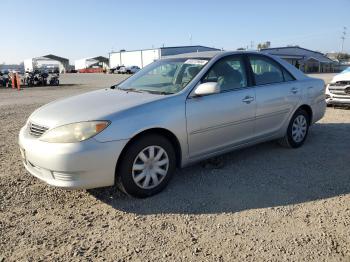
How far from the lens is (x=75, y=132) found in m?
3.53

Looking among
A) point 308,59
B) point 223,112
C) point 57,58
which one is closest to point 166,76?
point 223,112

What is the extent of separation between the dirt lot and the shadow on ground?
1 centimetres

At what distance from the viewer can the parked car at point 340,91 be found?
9820mm

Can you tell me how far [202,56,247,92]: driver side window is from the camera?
459 cm

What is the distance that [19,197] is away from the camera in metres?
4.06

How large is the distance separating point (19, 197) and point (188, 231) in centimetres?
202

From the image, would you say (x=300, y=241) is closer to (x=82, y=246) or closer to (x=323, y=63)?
(x=82, y=246)

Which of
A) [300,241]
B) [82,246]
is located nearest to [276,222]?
[300,241]

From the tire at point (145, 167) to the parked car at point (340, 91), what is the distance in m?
7.43

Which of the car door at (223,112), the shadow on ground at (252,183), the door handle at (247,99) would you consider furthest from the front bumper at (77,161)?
the door handle at (247,99)

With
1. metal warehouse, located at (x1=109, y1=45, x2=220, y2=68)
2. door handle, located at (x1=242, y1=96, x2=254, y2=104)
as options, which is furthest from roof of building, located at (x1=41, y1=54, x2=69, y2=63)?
door handle, located at (x1=242, y1=96, x2=254, y2=104)

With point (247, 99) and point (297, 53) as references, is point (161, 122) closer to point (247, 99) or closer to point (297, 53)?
point (247, 99)

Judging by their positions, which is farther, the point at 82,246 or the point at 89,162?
the point at 89,162

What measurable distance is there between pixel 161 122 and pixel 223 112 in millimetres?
963
